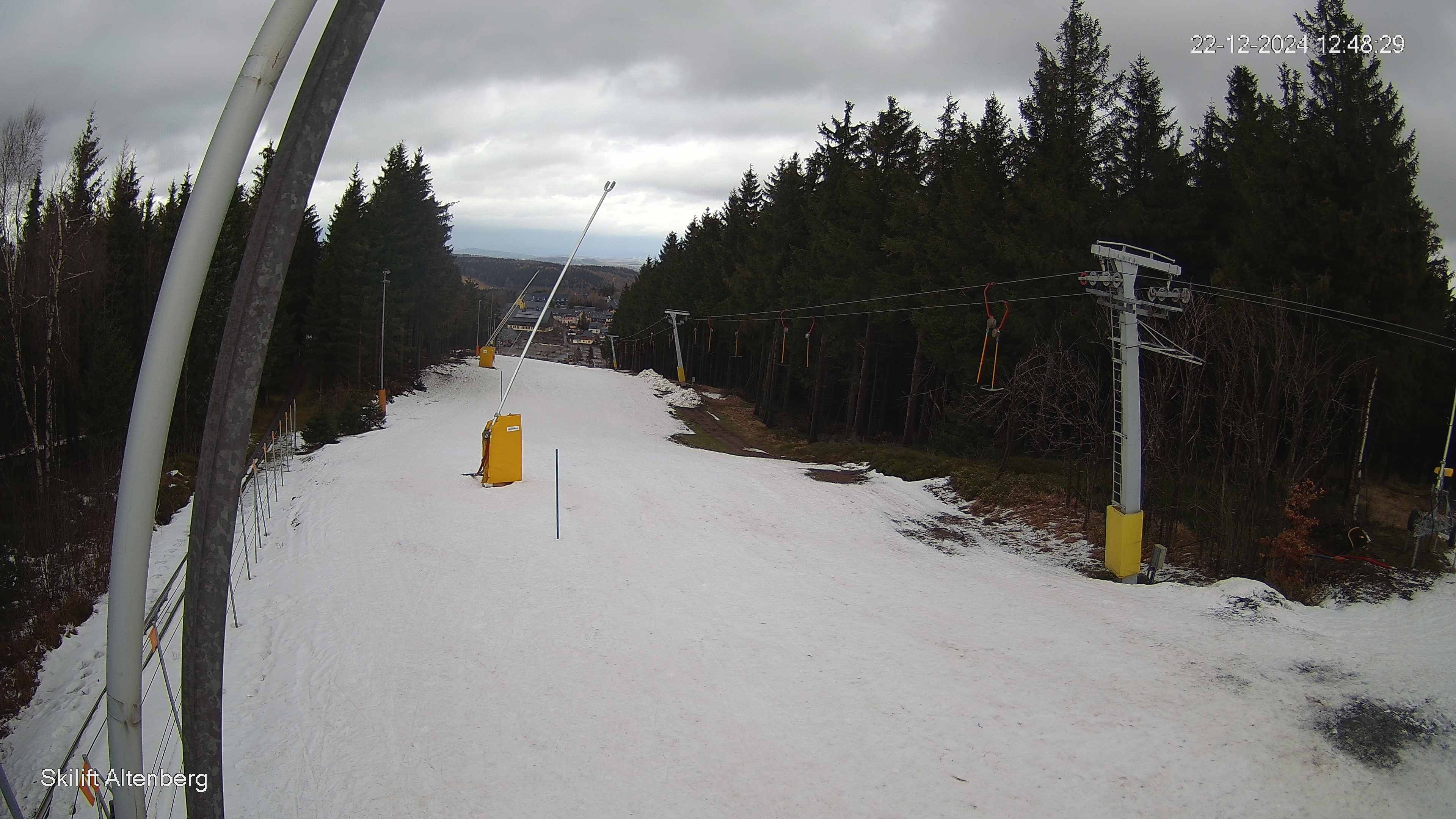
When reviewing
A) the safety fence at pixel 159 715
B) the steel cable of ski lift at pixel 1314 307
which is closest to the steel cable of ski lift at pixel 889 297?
the steel cable of ski lift at pixel 1314 307

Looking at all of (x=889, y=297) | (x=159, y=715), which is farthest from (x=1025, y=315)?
(x=159, y=715)

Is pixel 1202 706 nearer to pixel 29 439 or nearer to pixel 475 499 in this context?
pixel 475 499

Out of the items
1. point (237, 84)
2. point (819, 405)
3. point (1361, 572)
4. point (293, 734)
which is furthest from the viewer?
point (819, 405)

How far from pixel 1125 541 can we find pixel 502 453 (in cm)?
1508

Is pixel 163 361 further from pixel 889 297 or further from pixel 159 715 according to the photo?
pixel 889 297

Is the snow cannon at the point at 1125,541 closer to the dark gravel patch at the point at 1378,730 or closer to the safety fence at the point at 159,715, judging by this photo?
the dark gravel patch at the point at 1378,730

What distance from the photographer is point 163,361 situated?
3.22 metres

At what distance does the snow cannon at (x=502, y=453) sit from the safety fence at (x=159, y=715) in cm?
528

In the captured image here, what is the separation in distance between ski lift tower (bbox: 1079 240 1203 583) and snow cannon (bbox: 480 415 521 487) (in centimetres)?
1427

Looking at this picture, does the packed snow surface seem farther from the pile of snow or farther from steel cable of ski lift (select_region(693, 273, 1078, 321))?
the pile of snow

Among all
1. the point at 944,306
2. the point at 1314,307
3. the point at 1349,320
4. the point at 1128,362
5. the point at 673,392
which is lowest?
the point at 673,392

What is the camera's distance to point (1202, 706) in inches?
377

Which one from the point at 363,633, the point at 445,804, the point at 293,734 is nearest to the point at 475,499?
the point at 363,633

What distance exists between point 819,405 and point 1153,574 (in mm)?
23998
